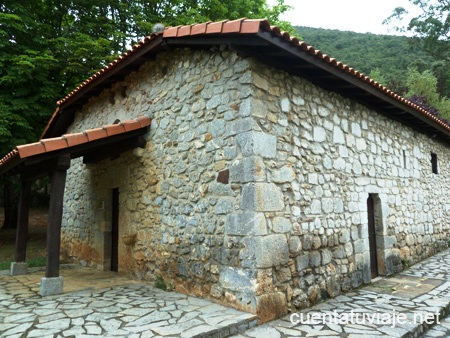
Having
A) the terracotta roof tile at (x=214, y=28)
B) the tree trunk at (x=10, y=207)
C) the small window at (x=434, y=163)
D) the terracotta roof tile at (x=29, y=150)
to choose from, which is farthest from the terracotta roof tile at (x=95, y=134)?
the tree trunk at (x=10, y=207)

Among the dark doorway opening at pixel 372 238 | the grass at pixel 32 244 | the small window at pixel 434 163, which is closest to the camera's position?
the dark doorway opening at pixel 372 238

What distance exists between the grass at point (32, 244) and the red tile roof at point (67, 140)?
12.8ft

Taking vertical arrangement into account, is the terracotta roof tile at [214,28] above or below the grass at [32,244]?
above

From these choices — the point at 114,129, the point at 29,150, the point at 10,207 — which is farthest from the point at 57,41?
the point at 10,207

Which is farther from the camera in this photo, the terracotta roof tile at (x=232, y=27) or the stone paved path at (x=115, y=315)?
the terracotta roof tile at (x=232, y=27)

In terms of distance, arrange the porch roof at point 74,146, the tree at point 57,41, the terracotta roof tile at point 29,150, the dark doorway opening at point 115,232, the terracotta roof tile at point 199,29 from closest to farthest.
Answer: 1. the terracotta roof tile at point 199,29
2. the terracotta roof tile at point 29,150
3. the porch roof at point 74,146
4. the dark doorway opening at point 115,232
5. the tree at point 57,41

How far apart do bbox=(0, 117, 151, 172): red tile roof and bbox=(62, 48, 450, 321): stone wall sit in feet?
1.42

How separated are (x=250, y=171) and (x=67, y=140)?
8.86ft

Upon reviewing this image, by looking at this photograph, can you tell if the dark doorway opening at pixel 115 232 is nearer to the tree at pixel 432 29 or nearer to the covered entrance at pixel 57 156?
the covered entrance at pixel 57 156

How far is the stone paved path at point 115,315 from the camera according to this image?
10.2ft

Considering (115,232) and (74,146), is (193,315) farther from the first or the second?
(115,232)

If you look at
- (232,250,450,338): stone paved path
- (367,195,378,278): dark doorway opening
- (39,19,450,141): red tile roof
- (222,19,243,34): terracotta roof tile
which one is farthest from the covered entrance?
(367,195,378,278): dark doorway opening

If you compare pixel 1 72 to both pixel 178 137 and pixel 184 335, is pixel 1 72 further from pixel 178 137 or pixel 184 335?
pixel 184 335

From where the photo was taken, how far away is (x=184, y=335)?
2943 mm
